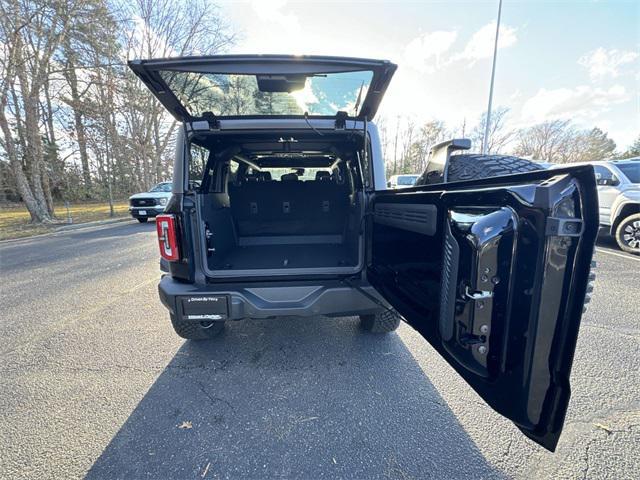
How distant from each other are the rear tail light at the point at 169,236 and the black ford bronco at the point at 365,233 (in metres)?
0.01

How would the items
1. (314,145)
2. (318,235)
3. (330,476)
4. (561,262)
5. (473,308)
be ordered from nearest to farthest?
→ 1. (561,262)
2. (473,308)
3. (330,476)
4. (314,145)
5. (318,235)

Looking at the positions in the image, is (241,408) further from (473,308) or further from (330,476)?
(473,308)

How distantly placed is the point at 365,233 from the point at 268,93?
51.8 inches

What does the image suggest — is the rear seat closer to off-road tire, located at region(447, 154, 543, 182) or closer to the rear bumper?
off-road tire, located at region(447, 154, 543, 182)

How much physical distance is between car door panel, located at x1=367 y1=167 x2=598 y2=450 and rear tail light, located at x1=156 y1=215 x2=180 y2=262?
1.83 m

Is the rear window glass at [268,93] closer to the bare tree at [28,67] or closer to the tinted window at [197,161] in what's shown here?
the tinted window at [197,161]

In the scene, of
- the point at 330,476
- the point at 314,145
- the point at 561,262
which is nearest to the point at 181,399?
the point at 330,476

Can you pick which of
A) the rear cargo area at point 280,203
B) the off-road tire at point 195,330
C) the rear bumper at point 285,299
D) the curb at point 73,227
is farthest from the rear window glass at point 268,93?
the curb at point 73,227

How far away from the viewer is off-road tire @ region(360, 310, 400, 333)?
2.66 meters

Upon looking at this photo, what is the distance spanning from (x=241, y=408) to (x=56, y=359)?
1.97 m

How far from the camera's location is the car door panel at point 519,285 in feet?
2.96

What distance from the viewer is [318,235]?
145 inches

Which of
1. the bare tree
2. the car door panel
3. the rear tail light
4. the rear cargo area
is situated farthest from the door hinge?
the bare tree

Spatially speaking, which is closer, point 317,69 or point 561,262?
point 561,262
